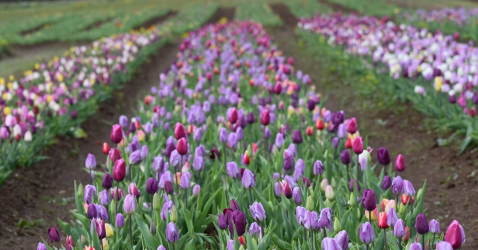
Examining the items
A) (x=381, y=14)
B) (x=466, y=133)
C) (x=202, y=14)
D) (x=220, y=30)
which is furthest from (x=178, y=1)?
(x=466, y=133)

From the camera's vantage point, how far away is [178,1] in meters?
40.5

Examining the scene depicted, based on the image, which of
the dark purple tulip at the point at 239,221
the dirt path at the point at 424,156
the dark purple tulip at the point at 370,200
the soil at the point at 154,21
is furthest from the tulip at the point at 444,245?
the soil at the point at 154,21

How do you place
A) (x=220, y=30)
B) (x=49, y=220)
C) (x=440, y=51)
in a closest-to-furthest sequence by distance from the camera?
(x=49, y=220), (x=440, y=51), (x=220, y=30)

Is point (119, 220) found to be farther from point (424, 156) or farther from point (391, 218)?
point (424, 156)

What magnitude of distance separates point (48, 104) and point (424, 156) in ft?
18.0

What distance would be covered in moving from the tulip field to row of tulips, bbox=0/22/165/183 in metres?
0.03

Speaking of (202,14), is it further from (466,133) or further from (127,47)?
(466,133)

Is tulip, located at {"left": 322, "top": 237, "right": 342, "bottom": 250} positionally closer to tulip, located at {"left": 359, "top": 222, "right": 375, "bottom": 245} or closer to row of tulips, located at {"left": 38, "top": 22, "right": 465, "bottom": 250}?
row of tulips, located at {"left": 38, "top": 22, "right": 465, "bottom": 250}

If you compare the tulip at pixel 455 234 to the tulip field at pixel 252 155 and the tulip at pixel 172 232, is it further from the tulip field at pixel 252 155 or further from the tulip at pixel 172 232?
the tulip at pixel 172 232

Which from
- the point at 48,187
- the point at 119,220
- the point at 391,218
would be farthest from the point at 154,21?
the point at 391,218

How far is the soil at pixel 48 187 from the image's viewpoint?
480cm

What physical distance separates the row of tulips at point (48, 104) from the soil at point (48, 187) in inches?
6.7

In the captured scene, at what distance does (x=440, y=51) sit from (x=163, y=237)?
6830 millimetres

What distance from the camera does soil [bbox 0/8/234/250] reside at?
4.80 m
